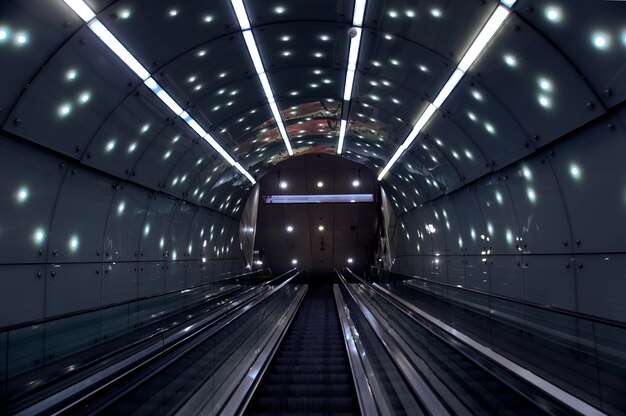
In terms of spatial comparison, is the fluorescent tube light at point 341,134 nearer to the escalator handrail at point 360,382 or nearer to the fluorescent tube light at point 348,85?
the fluorescent tube light at point 348,85

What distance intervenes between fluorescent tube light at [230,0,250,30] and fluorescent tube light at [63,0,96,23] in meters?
1.92

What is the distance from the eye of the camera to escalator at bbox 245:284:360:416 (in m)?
4.82

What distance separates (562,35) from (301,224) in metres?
19.9

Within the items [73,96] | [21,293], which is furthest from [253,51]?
[21,293]

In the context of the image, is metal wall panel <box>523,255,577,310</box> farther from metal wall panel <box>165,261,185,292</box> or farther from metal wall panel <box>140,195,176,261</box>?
metal wall panel <box>165,261,185,292</box>

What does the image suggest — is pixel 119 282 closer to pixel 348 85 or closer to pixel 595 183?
pixel 348 85

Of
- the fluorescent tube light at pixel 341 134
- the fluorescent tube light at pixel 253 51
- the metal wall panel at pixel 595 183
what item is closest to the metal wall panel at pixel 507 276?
the metal wall panel at pixel 595 183

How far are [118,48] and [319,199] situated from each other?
16753 mm

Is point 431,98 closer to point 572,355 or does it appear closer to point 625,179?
point 625,179

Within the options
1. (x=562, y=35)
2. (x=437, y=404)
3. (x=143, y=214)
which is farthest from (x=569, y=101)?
(x=143, y=214)

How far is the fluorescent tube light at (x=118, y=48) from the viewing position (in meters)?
5.41

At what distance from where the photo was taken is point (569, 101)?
18.1 ft

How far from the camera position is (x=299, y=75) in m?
9.66

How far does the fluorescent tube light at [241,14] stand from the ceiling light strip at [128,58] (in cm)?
162
